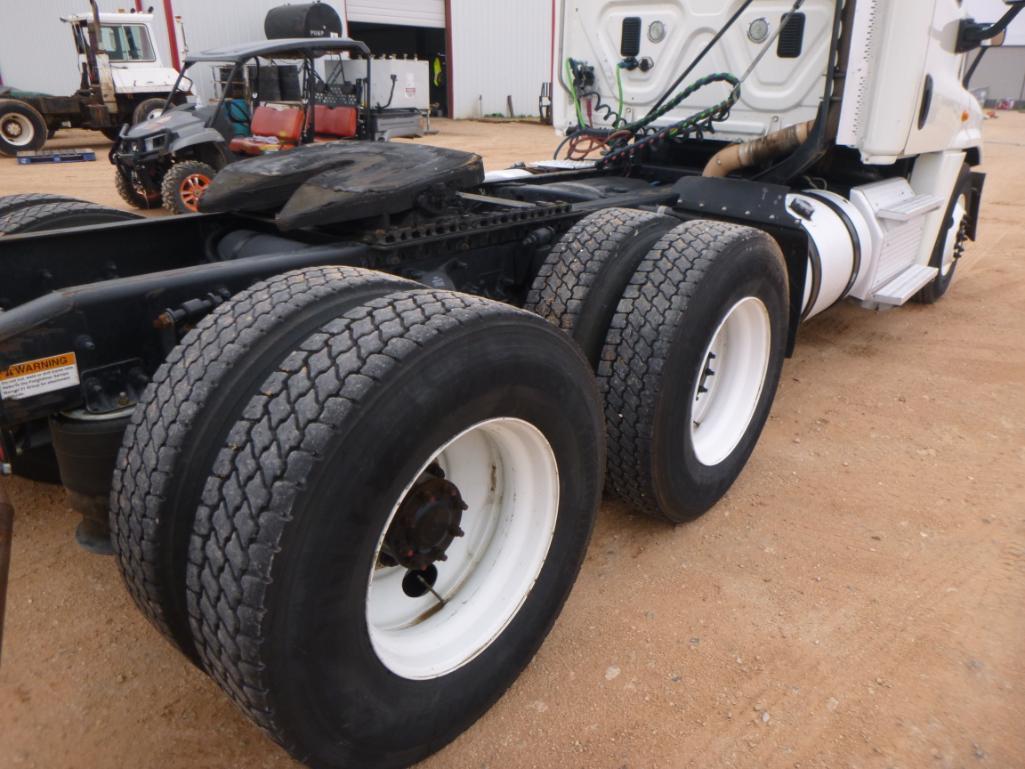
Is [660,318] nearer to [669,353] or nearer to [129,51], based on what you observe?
[669,353]

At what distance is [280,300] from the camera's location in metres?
1.77

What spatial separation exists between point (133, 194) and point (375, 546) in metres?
9.26

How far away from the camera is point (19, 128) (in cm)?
1356

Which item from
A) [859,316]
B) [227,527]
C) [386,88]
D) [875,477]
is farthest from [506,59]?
[227,527]

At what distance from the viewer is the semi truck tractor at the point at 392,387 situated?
1.51 meters

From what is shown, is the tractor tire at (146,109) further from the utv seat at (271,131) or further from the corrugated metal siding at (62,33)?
the corrugated metal siding at (62,33)

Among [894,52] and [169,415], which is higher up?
[894,52]

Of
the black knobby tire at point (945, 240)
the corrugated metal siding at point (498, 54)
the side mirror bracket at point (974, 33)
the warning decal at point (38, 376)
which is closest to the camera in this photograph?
the warning decal at point (38, 376)

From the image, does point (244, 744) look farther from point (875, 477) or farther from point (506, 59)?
point (506, 59)

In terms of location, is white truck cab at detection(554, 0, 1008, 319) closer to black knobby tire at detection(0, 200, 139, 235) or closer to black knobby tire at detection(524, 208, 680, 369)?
black knobby tire at detection(524, 208, 680, 369)

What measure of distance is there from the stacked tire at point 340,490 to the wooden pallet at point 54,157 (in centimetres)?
Answer: 1384

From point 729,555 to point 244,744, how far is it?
1.72m

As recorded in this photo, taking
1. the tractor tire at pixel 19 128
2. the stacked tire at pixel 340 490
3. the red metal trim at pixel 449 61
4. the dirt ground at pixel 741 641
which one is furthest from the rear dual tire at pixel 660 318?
the red metal trim at pixel 449 61

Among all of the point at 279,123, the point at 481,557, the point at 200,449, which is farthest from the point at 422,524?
the point at 279,123
